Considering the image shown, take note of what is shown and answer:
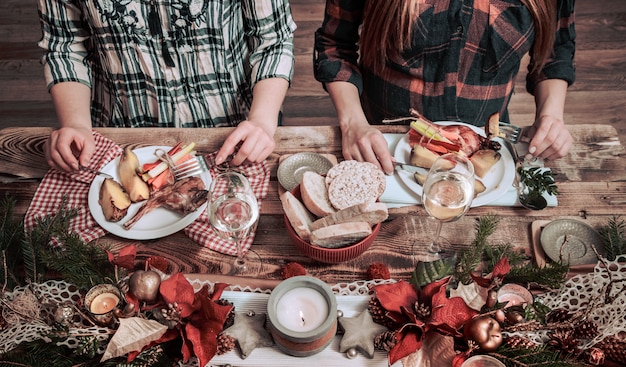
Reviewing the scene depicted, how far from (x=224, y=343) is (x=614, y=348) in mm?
724

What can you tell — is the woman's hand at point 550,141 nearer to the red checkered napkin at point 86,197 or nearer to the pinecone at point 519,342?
the pinecone at point 519,342

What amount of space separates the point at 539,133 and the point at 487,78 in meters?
0.37

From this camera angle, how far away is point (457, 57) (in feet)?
4.81

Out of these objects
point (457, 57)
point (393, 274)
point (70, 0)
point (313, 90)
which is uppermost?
point (70, 0)

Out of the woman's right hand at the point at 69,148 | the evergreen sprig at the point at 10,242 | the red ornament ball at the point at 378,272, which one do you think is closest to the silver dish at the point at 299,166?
the red ornament ball at the point at 378,272

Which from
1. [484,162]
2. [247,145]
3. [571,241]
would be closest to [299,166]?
[247,145]

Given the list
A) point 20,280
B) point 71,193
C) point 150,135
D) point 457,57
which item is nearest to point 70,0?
point 150,135

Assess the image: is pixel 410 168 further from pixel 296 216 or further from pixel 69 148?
pixel 69 148

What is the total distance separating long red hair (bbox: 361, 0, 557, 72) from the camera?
1.32 m

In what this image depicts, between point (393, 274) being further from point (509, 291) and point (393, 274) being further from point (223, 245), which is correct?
point (223, 245)

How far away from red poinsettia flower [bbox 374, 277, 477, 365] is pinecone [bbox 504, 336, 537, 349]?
9cm

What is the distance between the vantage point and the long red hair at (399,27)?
1.32 m

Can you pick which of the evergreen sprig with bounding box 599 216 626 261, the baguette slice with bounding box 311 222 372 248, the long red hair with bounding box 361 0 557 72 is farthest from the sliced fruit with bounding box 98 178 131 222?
the evergreen sprig with bounding box 599 216 626 261

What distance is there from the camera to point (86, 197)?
3.85 feet
